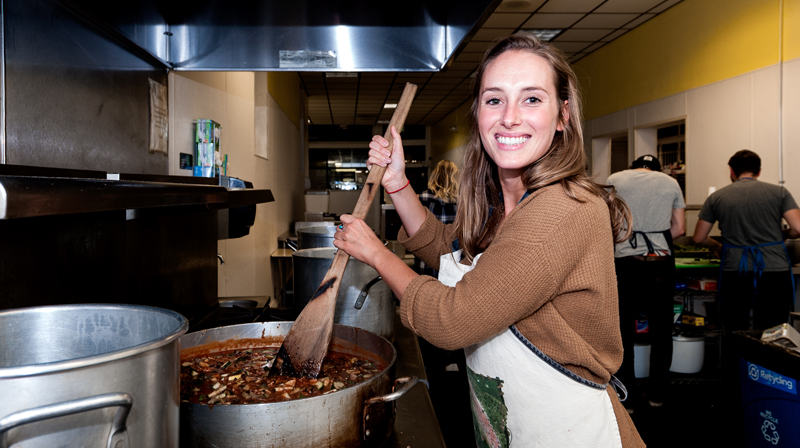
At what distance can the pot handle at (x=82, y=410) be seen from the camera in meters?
0.46

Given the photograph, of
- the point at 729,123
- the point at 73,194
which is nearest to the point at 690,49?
the point at 729,123

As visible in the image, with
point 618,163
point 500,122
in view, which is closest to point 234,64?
point 500,122

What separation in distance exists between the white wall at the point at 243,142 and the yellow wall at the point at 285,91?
0.13 meters

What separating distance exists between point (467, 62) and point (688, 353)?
4.92 meters

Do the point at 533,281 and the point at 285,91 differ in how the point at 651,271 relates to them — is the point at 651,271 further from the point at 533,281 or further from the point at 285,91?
the point at 285,91

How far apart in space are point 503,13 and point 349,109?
6705 mm

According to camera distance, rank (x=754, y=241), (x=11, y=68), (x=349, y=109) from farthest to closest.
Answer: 1. (x=349, y=109)
2. (x=754, y=241)
3. (x=11, y=68)

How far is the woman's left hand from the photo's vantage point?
1083 millimetres

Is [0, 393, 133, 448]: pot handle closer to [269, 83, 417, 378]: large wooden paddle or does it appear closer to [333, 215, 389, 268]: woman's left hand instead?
[333, 215, 389, 268]: woman's left hand

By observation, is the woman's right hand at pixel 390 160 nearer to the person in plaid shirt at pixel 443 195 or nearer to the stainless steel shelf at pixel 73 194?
the stainless steel shelf at pixel 73 194

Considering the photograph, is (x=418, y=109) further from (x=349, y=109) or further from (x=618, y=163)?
(x=618, y=163)

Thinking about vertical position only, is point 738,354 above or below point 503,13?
below

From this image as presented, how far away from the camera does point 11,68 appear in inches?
42.1

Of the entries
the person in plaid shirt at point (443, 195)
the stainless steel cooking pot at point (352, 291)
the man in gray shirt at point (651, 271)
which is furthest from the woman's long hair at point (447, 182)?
the stainless steel cooking pot at point (352, 291)
